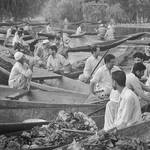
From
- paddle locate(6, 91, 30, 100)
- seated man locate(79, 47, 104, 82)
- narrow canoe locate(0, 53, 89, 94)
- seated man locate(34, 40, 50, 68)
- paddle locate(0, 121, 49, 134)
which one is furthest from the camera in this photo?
seated man locate(34, 40, 50, 68)

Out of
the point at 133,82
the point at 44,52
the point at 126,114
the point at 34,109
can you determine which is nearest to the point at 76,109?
the point at 34,109

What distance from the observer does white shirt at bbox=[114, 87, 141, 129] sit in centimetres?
567

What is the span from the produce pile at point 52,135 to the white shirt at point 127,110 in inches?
26.4

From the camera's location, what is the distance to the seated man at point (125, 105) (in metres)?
5.67

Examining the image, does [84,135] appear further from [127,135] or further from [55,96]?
[55,96]

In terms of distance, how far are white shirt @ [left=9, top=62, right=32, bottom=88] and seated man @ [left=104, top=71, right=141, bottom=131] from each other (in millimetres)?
3935

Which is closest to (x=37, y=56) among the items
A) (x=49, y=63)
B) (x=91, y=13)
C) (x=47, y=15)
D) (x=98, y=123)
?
(x=49, y=63)

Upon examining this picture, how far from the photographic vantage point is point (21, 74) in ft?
31.1

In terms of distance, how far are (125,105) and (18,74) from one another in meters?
4.39

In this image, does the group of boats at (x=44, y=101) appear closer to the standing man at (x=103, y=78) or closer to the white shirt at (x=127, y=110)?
the white shirt at (x=127, y=110)

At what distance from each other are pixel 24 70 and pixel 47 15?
178 feet

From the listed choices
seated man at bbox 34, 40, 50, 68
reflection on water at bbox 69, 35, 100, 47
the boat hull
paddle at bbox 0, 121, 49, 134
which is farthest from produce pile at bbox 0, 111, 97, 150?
reflection on water at bbox 69, 35, 100, 47

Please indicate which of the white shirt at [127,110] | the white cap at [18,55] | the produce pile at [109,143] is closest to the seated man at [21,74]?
the white cap at [18,55]

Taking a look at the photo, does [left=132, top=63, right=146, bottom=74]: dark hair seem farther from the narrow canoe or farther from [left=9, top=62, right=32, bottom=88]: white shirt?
the narrow canoe
